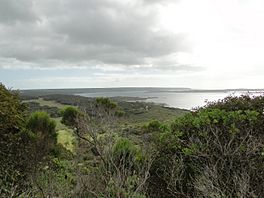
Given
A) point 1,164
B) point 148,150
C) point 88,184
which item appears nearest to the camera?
point 88,184

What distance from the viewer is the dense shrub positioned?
7441 mm

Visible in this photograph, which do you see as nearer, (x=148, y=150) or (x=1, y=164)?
(x=148, y=150)

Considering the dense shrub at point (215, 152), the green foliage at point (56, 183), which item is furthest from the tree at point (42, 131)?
the dense shrub at point (215, 152)

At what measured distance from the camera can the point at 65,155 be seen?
1538 centimetres

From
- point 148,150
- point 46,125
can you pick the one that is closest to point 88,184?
point 148,150

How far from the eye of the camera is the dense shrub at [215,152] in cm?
744

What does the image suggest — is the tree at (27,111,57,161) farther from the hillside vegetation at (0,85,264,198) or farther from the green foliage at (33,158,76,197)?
the green foliage at (33,158,76,197)

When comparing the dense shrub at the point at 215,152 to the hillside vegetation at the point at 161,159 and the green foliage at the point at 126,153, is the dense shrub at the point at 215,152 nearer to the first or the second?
the hillside vegetation at the point at 161,159

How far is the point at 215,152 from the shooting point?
7.87 metres

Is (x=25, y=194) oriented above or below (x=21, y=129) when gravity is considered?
below

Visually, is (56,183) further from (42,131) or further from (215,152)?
(42,131)

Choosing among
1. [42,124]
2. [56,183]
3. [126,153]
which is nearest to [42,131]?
[42,124]

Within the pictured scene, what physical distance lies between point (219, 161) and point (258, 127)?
4.10 feet

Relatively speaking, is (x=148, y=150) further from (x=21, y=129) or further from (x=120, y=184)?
(x=21, y=129)
